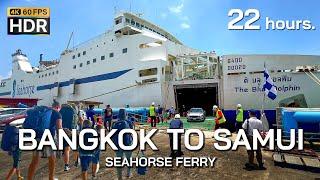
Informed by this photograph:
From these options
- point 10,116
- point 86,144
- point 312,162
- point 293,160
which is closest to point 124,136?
point 86,144

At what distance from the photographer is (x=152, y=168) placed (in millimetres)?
7766

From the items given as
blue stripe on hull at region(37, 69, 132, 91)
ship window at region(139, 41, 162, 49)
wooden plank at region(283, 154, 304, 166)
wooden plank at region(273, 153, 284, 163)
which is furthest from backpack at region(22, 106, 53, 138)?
ship window at region(139, 41, 162, 49)

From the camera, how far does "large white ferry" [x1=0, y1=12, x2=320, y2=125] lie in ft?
69.3

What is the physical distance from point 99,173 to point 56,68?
112 ft

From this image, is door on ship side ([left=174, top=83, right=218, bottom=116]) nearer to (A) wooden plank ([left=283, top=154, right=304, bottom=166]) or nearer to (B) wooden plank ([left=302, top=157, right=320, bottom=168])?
(A) wooden plank ([left=283, top=154, right=304, bottom=166])

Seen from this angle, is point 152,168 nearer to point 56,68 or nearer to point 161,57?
point 161,57

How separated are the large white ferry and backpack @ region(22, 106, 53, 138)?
9676 millimetres

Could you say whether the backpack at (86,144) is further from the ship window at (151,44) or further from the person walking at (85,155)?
the ship window at (151,44)

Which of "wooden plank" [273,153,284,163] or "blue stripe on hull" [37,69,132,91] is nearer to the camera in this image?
"wooden plank" [273,153,284,163]

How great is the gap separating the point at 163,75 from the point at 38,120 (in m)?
21.6

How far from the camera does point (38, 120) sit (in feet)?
20.1

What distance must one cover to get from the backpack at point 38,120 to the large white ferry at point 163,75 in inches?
381

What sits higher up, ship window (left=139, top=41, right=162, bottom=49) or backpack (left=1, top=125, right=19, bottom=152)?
ship window (left=139, top=41, right=162, bottom=49)

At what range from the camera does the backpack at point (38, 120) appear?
610 centimetres
